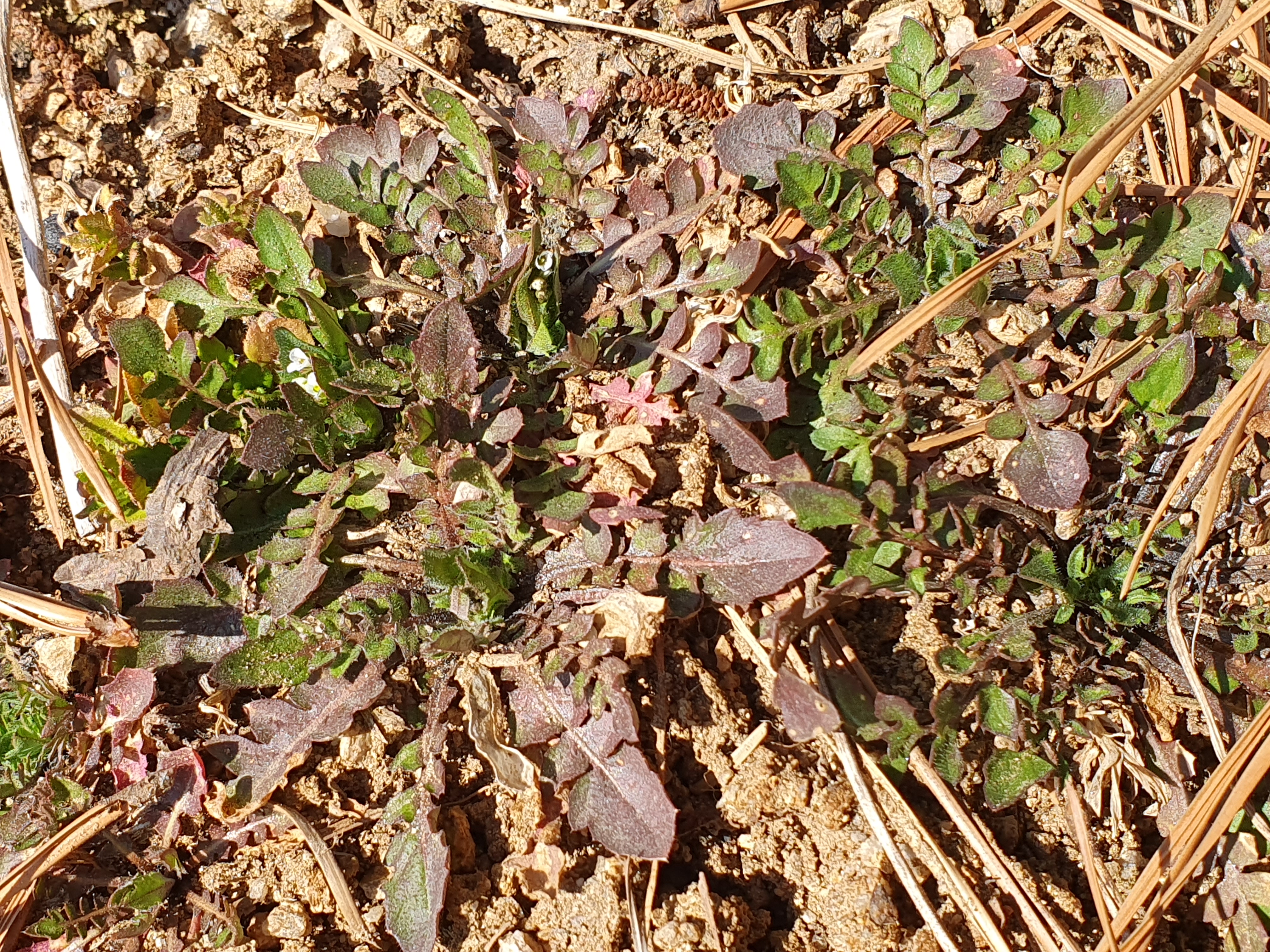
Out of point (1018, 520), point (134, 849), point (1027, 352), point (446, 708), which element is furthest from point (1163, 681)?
point (134, 849)

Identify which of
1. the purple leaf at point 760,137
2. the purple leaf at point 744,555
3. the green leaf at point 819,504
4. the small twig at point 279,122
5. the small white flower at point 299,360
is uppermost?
the small twig at point 279,122

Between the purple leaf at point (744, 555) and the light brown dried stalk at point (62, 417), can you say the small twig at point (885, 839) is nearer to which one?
the purple leaf at point (744, 555)

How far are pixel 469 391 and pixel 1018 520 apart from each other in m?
1.27

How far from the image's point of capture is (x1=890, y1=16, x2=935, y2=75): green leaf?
224 cm

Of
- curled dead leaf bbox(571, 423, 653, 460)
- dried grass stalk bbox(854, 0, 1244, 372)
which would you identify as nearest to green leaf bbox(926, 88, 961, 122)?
dried grass stalk bbox(854, 0, 1244, 372)

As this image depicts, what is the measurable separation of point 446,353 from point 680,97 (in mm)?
988

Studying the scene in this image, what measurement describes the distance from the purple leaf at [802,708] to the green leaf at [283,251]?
4.60ft

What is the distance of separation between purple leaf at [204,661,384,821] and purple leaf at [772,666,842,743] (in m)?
0.87

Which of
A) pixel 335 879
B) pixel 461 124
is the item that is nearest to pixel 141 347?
pixel 461 124

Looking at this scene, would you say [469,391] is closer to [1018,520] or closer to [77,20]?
[1018,520]

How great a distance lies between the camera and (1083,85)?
7.24ft

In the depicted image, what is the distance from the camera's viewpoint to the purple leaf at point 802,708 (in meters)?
1.79

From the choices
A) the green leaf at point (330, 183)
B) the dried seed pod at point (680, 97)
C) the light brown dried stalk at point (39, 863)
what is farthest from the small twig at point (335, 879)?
the dried seed pod at point (680, 97)

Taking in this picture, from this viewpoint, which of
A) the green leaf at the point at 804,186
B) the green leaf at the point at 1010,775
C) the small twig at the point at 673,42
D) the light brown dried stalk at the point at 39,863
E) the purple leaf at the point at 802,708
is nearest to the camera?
the purple leaf at the point at 802,708
